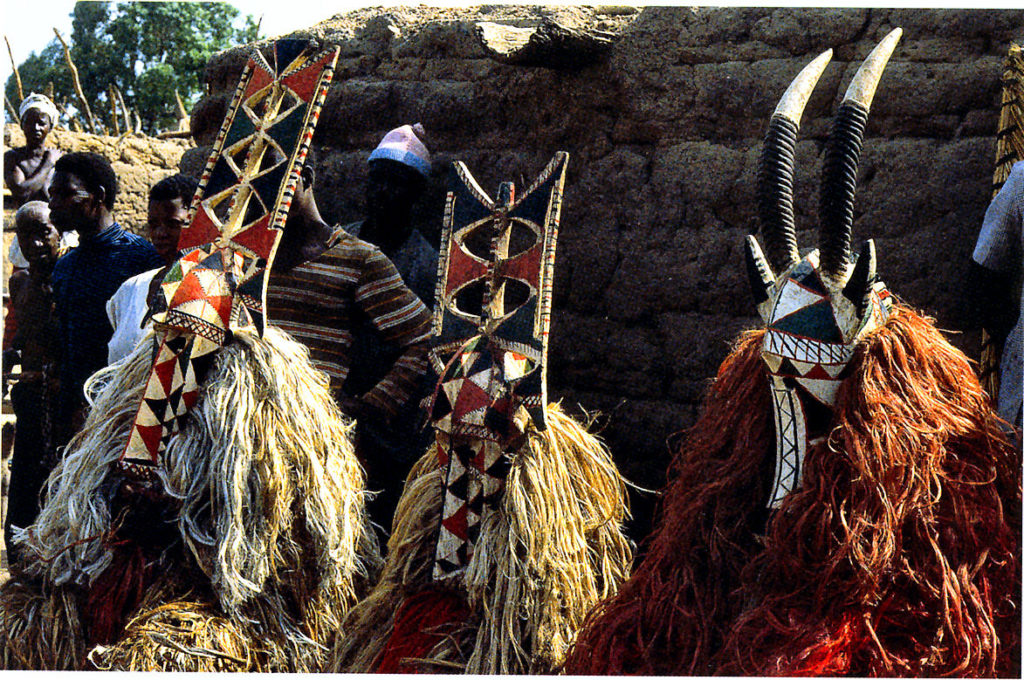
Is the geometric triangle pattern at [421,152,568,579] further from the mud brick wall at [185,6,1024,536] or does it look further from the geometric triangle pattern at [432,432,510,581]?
the mud brick wall at [185,6,1024,536]

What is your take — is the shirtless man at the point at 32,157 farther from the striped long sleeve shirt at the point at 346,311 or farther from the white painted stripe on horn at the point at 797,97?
the white painted stripe on horn at the point at 797,97

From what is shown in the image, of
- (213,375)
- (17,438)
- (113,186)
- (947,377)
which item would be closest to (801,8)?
(947,377)

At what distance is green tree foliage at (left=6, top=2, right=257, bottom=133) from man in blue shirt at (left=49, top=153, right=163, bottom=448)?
63 cm

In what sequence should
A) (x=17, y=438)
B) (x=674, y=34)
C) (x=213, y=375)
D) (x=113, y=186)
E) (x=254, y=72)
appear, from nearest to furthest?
(x=213, y=375) < (x=254, y=72) < (x=674, y=34) < (x=113, y=186) < (x=17, y=438)

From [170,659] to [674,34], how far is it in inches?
99.2

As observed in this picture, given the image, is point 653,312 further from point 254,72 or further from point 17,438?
point 17,438

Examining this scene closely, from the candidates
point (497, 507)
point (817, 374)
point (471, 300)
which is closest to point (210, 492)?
point (497, 507)

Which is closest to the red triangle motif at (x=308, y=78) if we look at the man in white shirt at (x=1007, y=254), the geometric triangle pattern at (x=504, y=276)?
the geometric triangle pattern at (x=504, y=276)

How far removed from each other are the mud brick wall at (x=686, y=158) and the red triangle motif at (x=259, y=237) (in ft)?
4.04

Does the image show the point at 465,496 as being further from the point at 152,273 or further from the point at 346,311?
the point at 152,273

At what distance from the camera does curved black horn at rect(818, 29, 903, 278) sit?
2152 mm

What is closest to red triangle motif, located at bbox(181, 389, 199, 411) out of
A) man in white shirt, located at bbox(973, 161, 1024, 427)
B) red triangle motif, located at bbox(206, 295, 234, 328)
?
red triangle motif, located at bbox(206, 295, 234, 328)

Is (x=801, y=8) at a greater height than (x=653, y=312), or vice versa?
(x=801, y=8)

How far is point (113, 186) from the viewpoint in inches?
153
